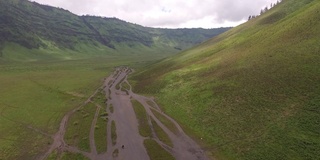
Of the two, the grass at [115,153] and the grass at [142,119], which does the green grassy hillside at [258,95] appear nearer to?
the grass at [142,119]

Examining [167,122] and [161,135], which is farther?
[167,122]

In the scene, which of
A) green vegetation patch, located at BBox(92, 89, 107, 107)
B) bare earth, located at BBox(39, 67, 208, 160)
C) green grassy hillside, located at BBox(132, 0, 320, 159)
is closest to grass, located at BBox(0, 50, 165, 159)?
bare earth, located at BBox(39, 67, 208, 160)

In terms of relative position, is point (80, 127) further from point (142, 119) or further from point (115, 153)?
point (115, 153)

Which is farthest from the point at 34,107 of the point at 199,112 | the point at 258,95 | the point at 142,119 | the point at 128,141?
the point at 258,95

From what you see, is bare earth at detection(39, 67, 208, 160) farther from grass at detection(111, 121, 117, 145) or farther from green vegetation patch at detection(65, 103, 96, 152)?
green vegetation patch at detection(65, 103, 96, 152)

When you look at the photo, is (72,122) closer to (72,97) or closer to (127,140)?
(127,140)

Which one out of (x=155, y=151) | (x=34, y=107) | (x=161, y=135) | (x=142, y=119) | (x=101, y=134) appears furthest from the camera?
(x=34, y=107)

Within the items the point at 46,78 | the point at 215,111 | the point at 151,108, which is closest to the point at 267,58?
the point at 215,111
